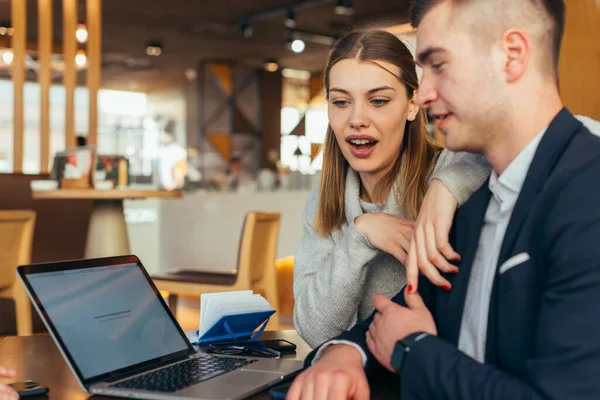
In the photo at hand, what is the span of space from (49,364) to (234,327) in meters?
0.37

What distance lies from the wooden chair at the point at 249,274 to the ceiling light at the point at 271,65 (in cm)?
820

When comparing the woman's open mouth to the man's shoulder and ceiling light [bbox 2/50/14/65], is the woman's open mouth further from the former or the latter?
ceiling light [bbox 2/50/14/65]

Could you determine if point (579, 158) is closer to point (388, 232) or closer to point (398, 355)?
point (398, 355)

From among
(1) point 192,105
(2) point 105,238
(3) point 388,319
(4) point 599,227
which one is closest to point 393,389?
(3) point 388,319

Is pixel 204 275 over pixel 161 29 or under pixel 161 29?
under

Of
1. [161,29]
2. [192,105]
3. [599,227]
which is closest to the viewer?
[599,227]

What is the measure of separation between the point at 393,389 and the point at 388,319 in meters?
0.12

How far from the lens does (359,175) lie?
1634 mm

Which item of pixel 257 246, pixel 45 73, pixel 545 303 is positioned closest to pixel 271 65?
pixel 45 73

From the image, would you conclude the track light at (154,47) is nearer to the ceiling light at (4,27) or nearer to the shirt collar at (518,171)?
the ceiling light at (4,27)

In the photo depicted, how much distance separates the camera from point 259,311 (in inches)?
53.9

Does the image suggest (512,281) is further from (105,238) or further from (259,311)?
(105,238)

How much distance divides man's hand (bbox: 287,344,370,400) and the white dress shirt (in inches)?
6.8

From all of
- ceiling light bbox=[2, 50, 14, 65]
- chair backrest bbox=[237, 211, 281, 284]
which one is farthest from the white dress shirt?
ceiling light bbox=[2, 50, 14, 65]
